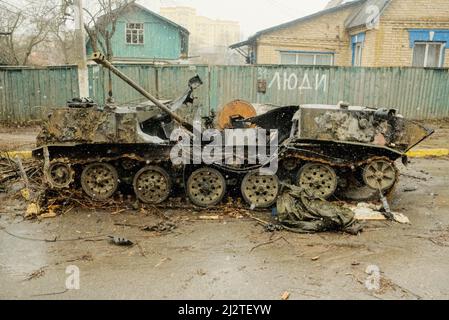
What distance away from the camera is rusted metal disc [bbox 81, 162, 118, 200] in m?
7.72

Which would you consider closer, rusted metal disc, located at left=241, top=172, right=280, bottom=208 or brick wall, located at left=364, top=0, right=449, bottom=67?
rusted metal disc, located at left=241, top=172, right=280, bottom=208

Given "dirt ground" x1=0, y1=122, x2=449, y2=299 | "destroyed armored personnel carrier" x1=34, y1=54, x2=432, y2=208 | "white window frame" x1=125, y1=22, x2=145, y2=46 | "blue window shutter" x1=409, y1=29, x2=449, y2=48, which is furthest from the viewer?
"white window frame" x1=125, y1=22, x2=145, y2=46

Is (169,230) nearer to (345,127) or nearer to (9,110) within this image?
(345,127)

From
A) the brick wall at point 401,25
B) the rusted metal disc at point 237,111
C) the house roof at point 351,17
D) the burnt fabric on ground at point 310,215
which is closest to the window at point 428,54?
the brick wall at point 401,25

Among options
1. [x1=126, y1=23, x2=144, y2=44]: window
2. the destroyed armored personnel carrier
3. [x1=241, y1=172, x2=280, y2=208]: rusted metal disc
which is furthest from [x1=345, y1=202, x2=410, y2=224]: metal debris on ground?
[x1=126, y1=23, x2=144, y2=44]: window

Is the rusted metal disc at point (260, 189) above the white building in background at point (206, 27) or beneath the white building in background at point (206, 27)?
beneath

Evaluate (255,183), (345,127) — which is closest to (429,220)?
(345,127)

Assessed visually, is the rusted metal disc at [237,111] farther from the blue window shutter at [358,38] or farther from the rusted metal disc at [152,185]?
the blue window shutter at [358,38]

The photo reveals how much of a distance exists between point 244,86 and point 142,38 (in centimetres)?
1645

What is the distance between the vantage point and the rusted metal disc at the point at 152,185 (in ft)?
25.4

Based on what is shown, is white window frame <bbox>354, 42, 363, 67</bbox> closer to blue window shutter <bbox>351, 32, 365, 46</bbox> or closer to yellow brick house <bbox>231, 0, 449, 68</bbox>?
yellow brick house <bbox>231, 0, 449, 68</bbox>

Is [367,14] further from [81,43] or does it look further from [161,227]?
[161,227]

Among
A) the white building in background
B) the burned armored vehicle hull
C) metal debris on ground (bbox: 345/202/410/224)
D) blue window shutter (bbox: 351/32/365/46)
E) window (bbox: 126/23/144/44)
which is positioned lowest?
metal debris on ground (bbox: 345/202/410/224)

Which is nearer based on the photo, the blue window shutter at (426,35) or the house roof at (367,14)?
the house roof at (367,14)
